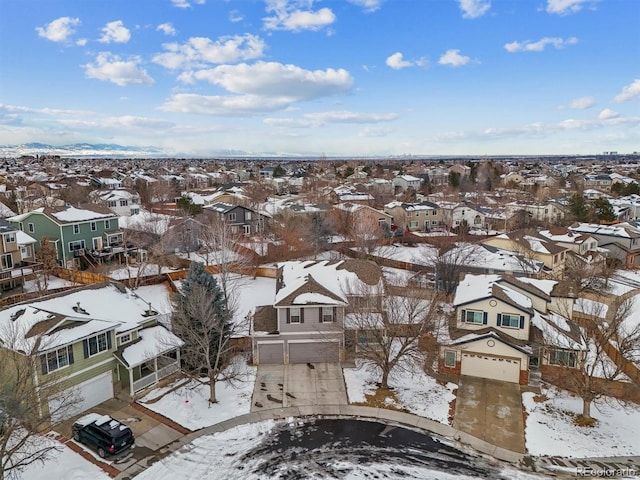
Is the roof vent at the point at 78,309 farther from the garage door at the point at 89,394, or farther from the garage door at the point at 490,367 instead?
the garage door at the point at 490,367

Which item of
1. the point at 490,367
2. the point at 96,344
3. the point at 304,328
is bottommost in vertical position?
the point at 490,367

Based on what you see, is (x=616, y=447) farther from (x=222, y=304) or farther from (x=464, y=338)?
(x=222, y=304)

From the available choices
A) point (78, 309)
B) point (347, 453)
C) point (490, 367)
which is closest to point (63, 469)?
point (78, 309)

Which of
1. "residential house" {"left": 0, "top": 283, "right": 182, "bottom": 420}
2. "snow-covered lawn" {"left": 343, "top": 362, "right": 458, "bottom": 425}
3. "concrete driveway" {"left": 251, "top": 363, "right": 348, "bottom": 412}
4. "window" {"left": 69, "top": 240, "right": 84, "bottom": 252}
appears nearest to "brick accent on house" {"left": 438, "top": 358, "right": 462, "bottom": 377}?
"snow-covered lawn" {"left": 343, "top": 362, "right": 458, "bottom": 425}

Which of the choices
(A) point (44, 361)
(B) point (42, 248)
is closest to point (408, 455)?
(A) point (44, 361)

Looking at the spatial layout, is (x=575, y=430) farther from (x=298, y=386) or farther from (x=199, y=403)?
(x=199, y=403)
